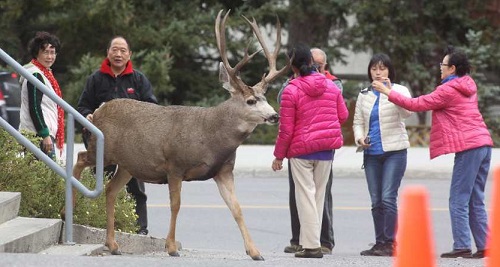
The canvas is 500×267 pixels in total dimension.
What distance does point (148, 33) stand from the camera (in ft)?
79.8

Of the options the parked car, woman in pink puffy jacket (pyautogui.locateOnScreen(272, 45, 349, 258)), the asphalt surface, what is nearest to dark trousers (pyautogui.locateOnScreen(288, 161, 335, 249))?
the asphalt surface

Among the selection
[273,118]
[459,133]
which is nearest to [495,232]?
[273,118]

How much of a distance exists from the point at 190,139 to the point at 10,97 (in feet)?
39.5

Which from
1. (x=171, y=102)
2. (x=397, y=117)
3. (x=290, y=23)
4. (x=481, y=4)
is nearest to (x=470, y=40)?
(x=481, y=4)

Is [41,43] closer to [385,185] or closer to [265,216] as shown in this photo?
[385,185]

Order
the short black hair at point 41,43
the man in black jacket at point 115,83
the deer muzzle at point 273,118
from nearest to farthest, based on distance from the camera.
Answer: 1. the deer muzzle at point 273,118
2. the short black hair at point 41,43
3. the man in black jacket at point 115,83

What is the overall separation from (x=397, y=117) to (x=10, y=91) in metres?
11.6

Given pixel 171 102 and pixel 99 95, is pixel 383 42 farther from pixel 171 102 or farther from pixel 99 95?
pixel 99 95

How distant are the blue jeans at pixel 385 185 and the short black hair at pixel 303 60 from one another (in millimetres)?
994

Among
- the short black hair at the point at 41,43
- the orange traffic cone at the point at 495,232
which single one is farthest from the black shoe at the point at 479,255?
the orange traffic cone at the point at 495,232

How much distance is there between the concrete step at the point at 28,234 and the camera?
8.11 meters

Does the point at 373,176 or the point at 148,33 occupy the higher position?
the point at 148,33

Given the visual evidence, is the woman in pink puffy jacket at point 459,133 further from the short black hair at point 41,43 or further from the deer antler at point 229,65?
the short black hair at point 41,43

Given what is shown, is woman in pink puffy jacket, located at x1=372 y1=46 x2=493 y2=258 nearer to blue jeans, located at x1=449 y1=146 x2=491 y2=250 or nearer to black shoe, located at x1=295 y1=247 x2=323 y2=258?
blue jeans, located at x1=449 y1=146 x2=491 y2=250
